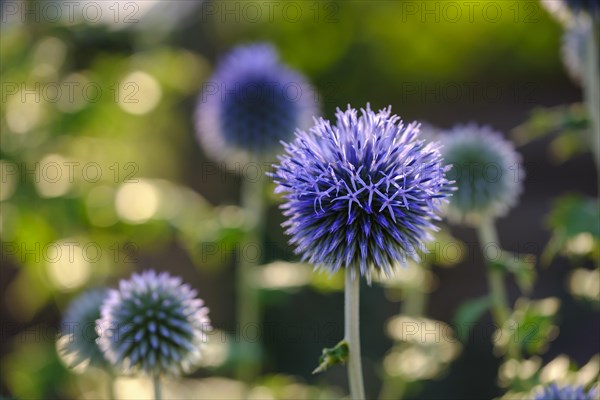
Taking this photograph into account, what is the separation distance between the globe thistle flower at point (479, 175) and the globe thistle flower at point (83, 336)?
4.48 feet

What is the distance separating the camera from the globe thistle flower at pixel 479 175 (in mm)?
2730

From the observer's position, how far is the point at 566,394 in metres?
1.74

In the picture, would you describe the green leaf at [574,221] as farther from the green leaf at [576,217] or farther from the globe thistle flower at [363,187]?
the globe thistle flower at [363,187]

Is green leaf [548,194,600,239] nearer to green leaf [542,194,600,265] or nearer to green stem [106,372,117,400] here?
green leaf [542,194,600,265]

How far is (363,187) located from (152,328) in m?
0.80

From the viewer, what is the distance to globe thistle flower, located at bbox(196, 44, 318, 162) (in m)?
3.58

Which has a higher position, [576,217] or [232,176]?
[232,176]

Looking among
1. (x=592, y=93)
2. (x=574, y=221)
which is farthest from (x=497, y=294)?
(x=592, y=93)

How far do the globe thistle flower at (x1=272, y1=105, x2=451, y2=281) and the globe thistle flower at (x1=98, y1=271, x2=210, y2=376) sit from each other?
1.72 ft

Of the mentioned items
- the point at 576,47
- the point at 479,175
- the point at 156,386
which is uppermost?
the point at 576,47

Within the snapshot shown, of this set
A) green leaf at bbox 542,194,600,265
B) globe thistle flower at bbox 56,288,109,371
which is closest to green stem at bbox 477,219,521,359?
green leaf at bbox 542,194,600,265

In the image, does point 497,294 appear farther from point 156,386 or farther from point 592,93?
point 156,386

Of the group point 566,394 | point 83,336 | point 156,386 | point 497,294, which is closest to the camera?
point 566,394

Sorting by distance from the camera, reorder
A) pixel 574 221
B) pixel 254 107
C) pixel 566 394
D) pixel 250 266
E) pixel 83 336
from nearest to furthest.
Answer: pixel 566 394
pixel 574 221
pixel 83 336
pixel 250 266
pixel 254 107
